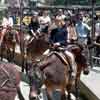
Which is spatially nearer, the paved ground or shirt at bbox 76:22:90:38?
the paved ground

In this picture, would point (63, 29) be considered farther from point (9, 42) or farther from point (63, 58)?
point (9, 42)

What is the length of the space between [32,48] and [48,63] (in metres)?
6.54

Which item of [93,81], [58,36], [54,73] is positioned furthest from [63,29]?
[54,73]

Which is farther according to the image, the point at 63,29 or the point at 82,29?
the point at 82,29

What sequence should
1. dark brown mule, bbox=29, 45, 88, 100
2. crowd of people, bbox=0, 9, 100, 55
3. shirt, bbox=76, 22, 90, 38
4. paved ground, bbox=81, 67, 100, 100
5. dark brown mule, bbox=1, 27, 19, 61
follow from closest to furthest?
dark brown mule, bbox=29, 45, 88, 100 → paved ground, bbox=81, 67, 100, 100 → crowd of people, bbox=0, 9, 100, 55 → shirt, bbox=76, 22, 90, 38 → dark brown mule, bbox=1, 27, 19, 61

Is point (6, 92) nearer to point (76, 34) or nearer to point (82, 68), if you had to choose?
point (82, 68)

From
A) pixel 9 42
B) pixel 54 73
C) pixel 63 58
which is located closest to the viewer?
→ pixel 54 73

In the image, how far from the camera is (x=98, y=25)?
58.3ft

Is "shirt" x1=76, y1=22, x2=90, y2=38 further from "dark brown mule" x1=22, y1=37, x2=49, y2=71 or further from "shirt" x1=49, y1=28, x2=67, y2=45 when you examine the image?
"shirt" x1=49, y1=28, x2=67, y2=45

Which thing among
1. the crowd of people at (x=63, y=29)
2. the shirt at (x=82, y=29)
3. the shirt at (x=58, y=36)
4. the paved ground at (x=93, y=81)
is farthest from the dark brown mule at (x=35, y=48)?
the shirt at (x=58, y=36)

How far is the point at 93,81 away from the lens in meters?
13.8

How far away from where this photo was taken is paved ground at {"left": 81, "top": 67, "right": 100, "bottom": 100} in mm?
12326

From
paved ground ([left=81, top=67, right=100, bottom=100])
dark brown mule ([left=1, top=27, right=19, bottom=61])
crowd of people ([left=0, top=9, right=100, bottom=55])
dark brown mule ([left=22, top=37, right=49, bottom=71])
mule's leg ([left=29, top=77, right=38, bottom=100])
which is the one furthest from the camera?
dark brown mule ([left=1, top=27, right=19, bottom=61])

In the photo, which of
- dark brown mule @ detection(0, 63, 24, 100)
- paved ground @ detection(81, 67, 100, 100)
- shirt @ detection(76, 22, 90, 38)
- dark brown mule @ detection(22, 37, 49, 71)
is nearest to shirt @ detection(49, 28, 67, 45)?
paved ground @ detection(81, 67, 100, 100)
